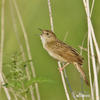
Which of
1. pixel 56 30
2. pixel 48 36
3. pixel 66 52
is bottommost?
pixel 56 30

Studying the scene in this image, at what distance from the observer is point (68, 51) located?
16.0ft

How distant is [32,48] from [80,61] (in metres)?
1.93

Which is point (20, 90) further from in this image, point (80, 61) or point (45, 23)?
point (45, 23)

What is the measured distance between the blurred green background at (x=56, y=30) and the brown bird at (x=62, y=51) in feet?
2.96

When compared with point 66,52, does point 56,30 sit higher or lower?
lower

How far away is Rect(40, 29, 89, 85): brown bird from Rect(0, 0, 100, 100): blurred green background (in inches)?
35.5

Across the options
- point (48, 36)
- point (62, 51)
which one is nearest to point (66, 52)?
point (62, 51)

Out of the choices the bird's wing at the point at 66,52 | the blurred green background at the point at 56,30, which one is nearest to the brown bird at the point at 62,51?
the bird's wing at the point at 66,52

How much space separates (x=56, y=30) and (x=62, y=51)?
201 cm

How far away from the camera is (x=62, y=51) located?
4973 mm

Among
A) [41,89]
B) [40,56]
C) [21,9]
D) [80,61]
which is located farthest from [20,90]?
[21,9]

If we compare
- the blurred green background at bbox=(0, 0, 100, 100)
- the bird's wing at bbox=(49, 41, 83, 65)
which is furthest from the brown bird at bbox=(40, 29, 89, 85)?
the blurred green background at bbox=(0, 0, 100, 100)

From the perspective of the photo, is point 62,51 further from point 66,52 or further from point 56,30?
point 56,30

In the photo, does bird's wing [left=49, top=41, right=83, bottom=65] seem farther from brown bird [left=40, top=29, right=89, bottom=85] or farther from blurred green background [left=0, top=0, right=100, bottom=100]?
blurred green background [left=0, top=0, right=100, bottom=100]
